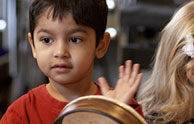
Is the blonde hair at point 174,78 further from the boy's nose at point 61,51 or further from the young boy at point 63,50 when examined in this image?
the boy's nose at point 61,51

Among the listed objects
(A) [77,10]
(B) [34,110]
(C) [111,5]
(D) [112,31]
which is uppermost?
(A) [77,10]

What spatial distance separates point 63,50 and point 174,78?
514 millimetres

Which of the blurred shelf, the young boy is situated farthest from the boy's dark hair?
the blurred shelf

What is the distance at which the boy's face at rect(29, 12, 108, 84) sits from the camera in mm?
783

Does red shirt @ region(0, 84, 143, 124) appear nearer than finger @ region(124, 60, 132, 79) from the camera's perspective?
No

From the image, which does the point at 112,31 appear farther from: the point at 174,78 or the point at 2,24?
the point at 174,78

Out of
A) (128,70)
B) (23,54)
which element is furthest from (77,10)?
(23,54)

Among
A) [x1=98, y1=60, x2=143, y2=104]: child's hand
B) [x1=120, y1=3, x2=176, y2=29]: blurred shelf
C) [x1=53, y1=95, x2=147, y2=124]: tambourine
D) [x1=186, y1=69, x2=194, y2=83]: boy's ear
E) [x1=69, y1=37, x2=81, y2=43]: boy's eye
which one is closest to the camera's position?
[x1=53, y1=95, x2=147, y2=124]: tambourine

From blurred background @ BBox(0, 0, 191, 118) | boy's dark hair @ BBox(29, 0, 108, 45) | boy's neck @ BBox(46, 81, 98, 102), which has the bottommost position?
blurred background @ BBox(0, 0, 191, 118)

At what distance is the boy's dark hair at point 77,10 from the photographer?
2.61ft

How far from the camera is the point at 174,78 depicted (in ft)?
3.72

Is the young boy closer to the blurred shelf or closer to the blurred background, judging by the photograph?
the blurred background

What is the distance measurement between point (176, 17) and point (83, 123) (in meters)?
0.67

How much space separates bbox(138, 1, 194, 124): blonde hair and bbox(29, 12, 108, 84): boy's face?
42cm
